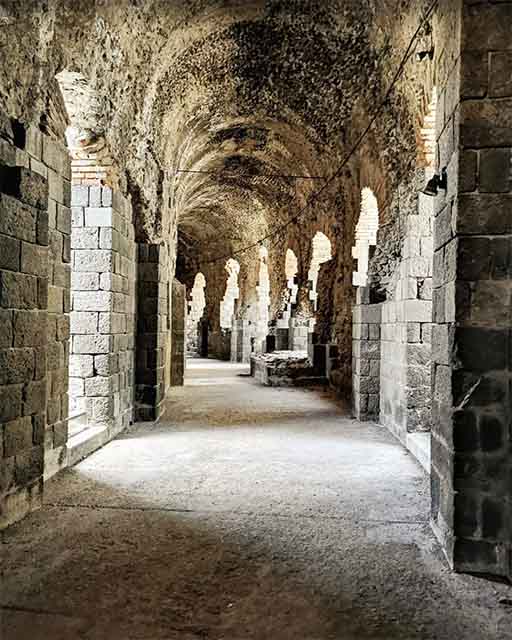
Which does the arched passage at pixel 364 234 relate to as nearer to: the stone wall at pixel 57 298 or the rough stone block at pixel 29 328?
the stone wall at pixel 57 298

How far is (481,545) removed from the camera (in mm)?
2865

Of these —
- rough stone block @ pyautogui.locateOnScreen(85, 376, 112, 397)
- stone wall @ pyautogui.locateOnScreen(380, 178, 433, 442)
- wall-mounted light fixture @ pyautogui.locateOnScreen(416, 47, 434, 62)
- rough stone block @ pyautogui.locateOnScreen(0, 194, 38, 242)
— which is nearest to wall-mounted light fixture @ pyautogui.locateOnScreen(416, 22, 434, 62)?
wall-mounted light fixture @ pyautogui.locateOnScreen(416, 47, 434, 62)

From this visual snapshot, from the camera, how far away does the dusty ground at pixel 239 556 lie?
234cm

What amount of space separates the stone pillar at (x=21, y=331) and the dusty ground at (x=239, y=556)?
30cm

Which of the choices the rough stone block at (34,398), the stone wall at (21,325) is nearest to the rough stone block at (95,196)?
the stone wall at (21,325)

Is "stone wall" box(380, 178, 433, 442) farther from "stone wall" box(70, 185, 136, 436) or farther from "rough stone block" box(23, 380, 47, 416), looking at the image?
"rough stone block" box(23, 380, 47, 416)

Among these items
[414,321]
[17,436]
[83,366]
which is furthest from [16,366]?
[414,321]

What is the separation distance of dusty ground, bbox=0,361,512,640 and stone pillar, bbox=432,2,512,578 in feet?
1.06

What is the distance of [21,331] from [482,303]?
9.15ft

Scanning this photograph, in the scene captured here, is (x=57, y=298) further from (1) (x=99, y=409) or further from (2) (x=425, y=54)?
(2) (x=425, y=54)

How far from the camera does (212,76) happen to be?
28.6ft

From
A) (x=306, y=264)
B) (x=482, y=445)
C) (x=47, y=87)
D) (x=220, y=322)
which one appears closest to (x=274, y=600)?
(x=482, y=445)

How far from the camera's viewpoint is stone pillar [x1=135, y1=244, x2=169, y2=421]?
7344 mm

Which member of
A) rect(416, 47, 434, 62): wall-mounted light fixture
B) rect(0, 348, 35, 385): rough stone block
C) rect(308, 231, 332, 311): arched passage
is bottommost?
rect(0, 348, 35, 385): rough stone block
